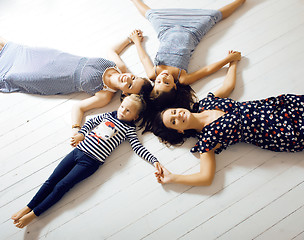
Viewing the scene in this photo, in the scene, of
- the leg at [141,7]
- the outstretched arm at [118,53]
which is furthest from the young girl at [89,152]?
the leg at [141,7]

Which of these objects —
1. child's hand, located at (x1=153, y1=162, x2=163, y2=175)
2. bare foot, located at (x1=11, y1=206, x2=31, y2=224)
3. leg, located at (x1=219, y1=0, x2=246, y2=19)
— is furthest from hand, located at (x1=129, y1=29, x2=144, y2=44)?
bare foot, located at (x1=11, y1=206, x2=31, y2=224)

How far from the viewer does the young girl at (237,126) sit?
4.01 ft

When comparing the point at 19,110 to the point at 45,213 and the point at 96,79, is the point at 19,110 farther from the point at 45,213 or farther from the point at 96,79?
the point at 45,213

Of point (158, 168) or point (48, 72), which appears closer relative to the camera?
point (158, 168)

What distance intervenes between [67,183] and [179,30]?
4.16ft

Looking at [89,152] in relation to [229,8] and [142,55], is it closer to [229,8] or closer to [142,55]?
[142,55]

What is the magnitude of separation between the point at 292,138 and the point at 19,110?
176cm

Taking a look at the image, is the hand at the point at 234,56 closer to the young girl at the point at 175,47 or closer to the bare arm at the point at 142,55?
the young girl at the point at 175,47

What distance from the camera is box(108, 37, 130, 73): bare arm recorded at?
64.9 inches

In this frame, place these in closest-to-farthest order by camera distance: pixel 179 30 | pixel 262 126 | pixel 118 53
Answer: pixel 262 126 → pixel 179 30 → pixel 118 53

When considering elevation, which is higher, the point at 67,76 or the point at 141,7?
the point at 141,7

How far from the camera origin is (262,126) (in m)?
1.24

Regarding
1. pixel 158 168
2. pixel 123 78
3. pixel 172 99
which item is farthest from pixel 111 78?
pixel 158 168

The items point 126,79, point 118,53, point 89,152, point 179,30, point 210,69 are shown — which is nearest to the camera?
point 89,152
